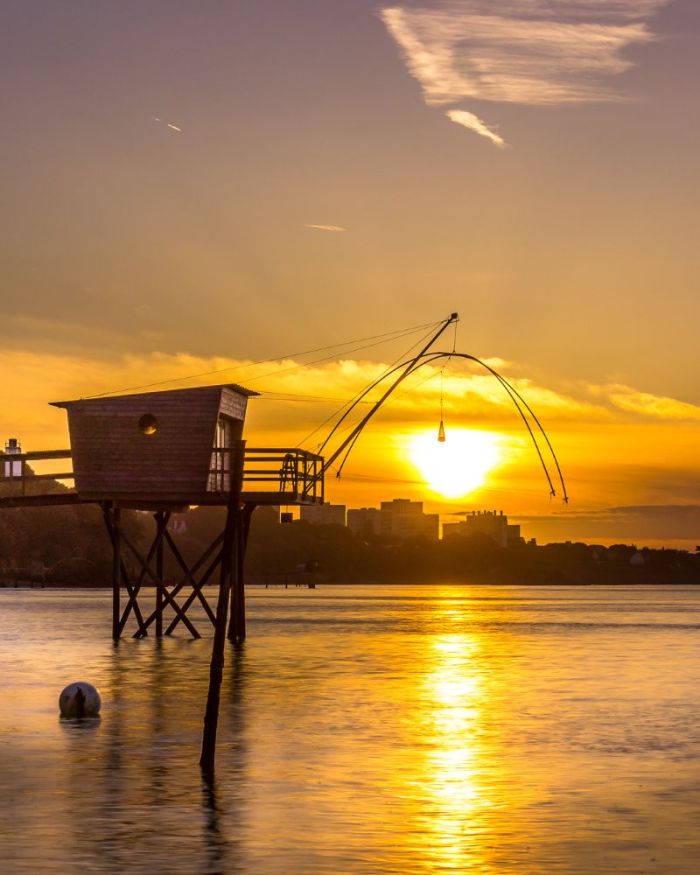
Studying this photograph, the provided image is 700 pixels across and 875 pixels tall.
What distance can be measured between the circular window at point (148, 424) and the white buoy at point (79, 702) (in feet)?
71.0

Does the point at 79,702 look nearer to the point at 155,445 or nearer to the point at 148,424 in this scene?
the point at 155,445

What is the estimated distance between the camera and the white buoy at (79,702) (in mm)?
38375

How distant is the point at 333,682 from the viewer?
54125 millimetres

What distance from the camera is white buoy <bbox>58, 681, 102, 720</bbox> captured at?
38.4 meters

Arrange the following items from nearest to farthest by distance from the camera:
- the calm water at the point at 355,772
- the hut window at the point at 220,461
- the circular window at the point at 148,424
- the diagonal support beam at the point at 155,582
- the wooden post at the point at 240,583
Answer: the calm water at the point at 355,772
the hut window at the point at 220,461
the circular window at the point at 148,424
the wooden post at the point at 240,583
the diagonal support beam at the point at 155,582

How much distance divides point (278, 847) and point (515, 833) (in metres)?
3.67

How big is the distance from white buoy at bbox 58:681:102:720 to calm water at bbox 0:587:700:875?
18.3 inches

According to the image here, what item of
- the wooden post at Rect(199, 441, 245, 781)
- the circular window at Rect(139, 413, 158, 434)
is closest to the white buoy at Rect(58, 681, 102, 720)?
the wooden post at Rect(199, 441, 245, 781)

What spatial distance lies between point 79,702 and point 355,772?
1132cm

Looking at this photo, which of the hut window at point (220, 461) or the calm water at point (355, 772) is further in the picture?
the hut window at point (220, 461)

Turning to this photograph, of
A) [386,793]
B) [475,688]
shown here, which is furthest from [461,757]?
[475,688]

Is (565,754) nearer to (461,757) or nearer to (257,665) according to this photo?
(461,757)

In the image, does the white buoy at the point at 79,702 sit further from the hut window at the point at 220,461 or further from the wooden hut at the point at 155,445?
the hut window at the point at 220,461

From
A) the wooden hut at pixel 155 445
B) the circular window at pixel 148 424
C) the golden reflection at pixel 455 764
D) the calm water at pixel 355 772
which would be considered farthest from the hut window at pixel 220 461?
the golden reflection at pixel 455 764
